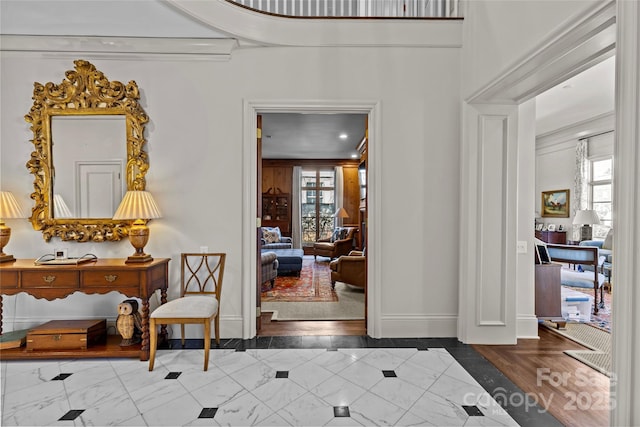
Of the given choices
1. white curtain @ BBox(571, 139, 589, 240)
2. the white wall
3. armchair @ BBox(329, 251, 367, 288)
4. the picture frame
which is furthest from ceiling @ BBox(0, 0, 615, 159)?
armchair @ BBox(329, 251, 367, 288)

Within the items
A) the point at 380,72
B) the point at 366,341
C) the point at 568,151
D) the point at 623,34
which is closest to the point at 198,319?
the point at 366,341

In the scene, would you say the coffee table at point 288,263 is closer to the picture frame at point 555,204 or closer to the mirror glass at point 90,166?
the mirror glass at point 90,166

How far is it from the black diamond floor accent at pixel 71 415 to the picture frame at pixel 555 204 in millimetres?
9632

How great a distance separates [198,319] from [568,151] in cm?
912

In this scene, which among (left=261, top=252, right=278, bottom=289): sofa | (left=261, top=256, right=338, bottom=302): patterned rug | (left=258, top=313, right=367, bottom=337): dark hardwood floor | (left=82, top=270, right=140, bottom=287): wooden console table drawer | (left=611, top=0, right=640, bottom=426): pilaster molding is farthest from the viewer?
(left=261, top=252, right=278, bottom=289): sofa

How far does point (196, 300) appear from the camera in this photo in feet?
8.91

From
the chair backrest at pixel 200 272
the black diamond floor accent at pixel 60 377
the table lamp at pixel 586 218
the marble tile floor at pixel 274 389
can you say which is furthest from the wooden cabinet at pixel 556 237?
the black diamond floor accent at pixel 60 377

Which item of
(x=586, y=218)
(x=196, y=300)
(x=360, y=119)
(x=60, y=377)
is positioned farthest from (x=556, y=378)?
(x=586, y=218)

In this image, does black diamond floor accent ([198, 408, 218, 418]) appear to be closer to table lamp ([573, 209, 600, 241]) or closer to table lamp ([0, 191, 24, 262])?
table lamp ([0, 191, 24, 262])

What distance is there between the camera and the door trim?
125 inches

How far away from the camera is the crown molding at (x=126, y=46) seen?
304cm

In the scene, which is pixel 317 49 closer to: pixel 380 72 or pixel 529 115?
pixel 380 72

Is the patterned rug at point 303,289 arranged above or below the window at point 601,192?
below

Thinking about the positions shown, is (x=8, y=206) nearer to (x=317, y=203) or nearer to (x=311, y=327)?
(x=311, y=327)
